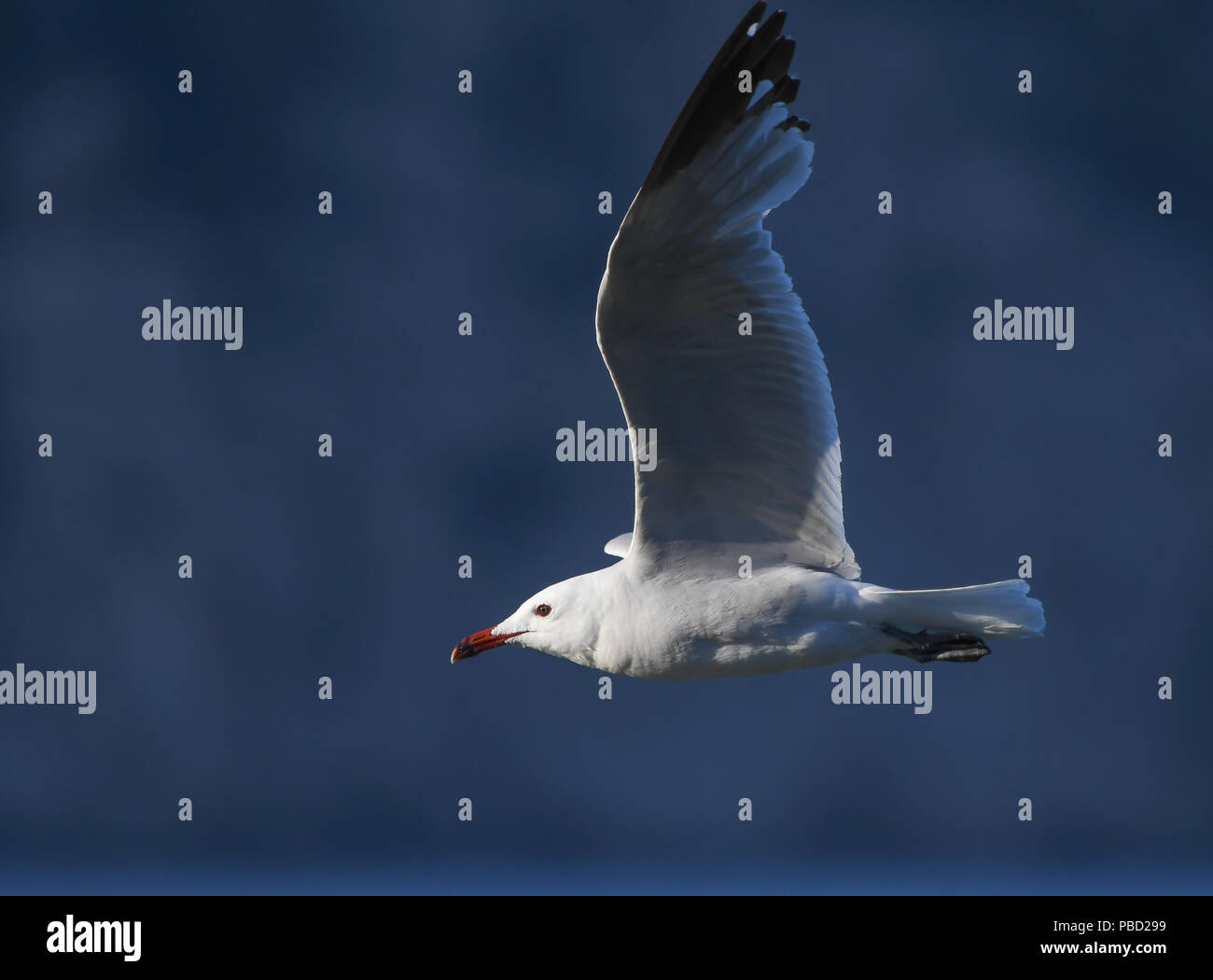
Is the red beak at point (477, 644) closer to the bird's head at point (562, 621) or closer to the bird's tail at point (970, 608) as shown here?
the bird's head at point (562, 621)

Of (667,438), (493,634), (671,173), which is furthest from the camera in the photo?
(493,634)

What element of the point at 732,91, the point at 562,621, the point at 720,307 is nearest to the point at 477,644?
the point at 562,621

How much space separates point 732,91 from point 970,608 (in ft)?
6.37

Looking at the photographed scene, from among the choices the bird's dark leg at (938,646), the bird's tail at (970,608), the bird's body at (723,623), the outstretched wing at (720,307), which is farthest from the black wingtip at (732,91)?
the bird's dark leg at (938,646)

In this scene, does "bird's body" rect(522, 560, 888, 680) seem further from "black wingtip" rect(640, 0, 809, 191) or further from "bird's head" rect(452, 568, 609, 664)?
"black wingtip" rect(640, 0, 809, 191)

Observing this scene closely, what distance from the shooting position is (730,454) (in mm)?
5301

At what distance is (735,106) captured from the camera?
4.94 meters

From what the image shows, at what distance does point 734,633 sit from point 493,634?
106 cm

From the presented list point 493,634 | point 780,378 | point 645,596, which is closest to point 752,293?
point 780,378

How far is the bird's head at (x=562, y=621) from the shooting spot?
549 cm

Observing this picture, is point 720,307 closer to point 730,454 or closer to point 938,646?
point 730,454

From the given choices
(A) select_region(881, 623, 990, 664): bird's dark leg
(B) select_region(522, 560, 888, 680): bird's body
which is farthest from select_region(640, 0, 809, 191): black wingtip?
(A) select_region(881, 623, 990, 664): bird's dark leg

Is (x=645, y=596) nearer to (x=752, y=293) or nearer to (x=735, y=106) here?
(x=752, y=293)

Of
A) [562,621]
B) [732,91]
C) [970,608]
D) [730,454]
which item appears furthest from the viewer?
[562,621]
